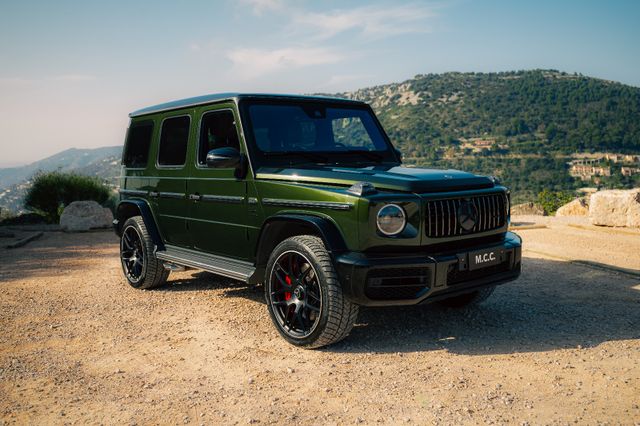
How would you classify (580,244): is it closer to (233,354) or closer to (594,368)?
(594,368)

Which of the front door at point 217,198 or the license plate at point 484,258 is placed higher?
the front door at point 217,198

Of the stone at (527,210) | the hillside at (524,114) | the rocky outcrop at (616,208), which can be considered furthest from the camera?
the hillside at (524,114)

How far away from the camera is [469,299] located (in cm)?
527

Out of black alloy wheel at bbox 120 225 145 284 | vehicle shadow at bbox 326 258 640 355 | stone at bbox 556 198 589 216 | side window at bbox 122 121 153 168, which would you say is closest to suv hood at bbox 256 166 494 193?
vehicle shadow at bbox 326 258 640 355

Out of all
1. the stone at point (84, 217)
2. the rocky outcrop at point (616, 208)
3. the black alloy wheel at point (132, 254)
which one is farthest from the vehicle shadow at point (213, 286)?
the rocky outcrop at point (616, 208)

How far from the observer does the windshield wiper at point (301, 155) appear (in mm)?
4867

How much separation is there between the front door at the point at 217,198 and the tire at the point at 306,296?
635mm

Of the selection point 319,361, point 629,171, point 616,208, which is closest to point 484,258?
point 319,361

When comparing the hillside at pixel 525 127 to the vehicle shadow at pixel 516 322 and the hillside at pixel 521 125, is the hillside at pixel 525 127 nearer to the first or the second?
the hillside at pixel 521 125

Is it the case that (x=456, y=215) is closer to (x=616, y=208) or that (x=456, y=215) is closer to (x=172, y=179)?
(x=172, y=179)

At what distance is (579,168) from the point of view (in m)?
61.0

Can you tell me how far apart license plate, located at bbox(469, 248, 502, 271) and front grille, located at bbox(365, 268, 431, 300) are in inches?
18.7

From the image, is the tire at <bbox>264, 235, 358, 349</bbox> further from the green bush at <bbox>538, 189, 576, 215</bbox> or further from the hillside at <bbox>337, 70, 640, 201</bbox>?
the hillside at <bbox>337, 70, 640, 201</bbox>

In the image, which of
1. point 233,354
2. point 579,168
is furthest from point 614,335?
point 579,168
